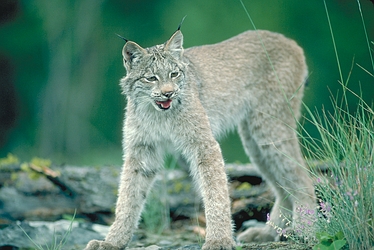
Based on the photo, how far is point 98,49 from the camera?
15.6m

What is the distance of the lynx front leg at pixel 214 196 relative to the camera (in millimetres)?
4457

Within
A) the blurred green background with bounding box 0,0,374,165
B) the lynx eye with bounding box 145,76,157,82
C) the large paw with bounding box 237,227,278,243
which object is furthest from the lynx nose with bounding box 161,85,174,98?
the blurred green background with bounding box 0,0,374,165

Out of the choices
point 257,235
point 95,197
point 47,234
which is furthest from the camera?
point 95,197

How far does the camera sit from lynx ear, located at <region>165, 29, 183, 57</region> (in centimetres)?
498

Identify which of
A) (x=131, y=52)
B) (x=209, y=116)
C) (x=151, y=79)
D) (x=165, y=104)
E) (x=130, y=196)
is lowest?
(x=130, y=196)

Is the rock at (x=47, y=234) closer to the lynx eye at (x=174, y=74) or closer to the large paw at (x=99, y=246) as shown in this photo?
the large paw at (x=99, y=246)

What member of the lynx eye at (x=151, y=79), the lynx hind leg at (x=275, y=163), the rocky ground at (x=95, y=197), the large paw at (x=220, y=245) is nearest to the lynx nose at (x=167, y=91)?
the lynx eye at (x=151, y=79)

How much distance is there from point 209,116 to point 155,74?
89cm

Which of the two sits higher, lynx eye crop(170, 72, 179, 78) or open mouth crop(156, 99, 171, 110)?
lynx eye crop(170, 72, 179, 78)

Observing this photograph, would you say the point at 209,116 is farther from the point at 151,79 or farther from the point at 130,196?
the point at 130,196

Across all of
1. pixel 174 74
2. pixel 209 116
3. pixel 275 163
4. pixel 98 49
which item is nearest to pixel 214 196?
pixel 174 74

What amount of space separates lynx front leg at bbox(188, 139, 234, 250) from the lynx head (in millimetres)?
461

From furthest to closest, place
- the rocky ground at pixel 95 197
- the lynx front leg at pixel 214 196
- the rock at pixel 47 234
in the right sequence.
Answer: the rocky ground at pixel 95 197 < the rock at pixel 47 234 < the lynx front leg at pixel 214 196

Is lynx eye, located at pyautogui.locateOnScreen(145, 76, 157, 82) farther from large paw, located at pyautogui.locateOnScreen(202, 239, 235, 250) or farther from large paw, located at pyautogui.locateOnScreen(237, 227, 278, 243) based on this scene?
large paw, located at pyautogui.locateOnScreen(237, 227, 278, 243)
